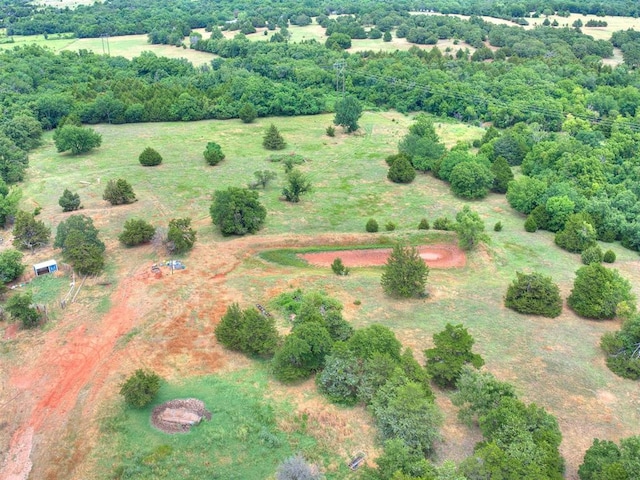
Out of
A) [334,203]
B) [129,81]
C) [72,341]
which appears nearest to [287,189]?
[334,203]

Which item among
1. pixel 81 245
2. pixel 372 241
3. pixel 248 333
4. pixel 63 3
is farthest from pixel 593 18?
pixel 63 3

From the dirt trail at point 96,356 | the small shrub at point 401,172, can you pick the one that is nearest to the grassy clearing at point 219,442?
the dirt trail at point 96,356

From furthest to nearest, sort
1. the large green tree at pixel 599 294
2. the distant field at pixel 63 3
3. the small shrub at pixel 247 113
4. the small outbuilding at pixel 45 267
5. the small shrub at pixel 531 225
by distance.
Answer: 1. the distant field at pixel 63 3
2. the small shrub at pixel 247 113
3. the small shrub at pixel 531 225
4. the small outbuilding at pixel 45 267
5. the large green tree at pixel 599 294

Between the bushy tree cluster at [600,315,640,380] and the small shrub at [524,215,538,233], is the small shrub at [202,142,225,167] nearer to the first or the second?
the small shrub at [524,215,538,233]

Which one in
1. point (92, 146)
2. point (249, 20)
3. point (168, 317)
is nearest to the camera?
point (168, 317)

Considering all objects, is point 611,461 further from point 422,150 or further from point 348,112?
point 348,112

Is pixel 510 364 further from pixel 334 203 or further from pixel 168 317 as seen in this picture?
pixel 334 203

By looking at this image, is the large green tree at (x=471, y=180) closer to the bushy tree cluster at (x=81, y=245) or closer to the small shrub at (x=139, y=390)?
the bushy tree cluster at (x=81, y=245)
